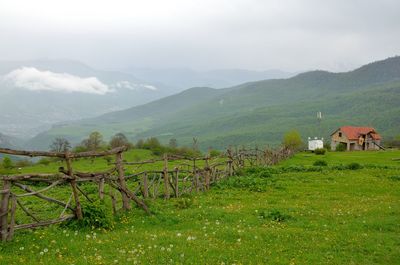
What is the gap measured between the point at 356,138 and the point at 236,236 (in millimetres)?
101319

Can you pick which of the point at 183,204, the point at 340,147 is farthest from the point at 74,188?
the point at 340,147

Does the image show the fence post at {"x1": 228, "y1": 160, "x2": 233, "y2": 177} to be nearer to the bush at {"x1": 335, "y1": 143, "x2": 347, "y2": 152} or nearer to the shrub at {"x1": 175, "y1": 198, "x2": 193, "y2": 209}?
the shrub at {"x1": 175, "y1": 198, "x2": 193, "y2": 209}

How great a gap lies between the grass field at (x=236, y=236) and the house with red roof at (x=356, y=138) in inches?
3394

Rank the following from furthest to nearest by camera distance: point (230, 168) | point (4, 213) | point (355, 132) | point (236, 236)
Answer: point (355, 132), point (230, 168), point (236, 236), point (4, 213)

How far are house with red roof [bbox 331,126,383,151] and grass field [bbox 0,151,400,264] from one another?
8622 cm

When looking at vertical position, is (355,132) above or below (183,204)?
above

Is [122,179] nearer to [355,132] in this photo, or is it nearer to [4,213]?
[4,213]

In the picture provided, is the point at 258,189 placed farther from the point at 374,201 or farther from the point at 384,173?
the point at 384,173

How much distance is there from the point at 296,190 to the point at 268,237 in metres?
14.5

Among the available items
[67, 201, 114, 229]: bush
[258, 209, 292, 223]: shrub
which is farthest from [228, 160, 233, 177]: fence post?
[67, 201, 114, 229]: bush

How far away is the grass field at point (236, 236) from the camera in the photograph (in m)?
11.7

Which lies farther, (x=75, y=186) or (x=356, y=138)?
(x=356, y=138)

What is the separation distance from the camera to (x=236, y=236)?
14.3 m

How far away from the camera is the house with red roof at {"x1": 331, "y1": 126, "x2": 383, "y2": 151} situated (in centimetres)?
10706
